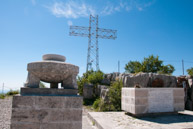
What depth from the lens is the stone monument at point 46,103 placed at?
2449mm

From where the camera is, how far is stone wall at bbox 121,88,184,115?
5500 millimetres

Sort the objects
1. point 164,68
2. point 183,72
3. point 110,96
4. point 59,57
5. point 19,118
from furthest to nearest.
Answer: point 164,68
point 183,72
point 110,96
point 59,57
point 19,118

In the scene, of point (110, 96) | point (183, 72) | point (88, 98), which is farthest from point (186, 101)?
point (183, 72)

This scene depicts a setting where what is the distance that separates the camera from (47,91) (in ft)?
8.79

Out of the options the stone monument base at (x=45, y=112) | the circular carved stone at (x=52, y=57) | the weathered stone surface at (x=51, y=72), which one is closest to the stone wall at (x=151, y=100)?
the weathered stone surface at (x=51, y=72)

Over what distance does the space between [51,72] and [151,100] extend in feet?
15.3

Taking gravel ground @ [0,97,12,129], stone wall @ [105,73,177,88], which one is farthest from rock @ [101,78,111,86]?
gravel ground @ [0,97,12,129]

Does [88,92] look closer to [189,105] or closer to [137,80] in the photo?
[137,80]

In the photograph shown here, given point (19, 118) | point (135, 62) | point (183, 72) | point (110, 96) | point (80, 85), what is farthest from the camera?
point (135, 62)

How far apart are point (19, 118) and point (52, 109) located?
59cm

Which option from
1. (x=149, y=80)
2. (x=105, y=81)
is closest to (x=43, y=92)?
(x=149, y=80)

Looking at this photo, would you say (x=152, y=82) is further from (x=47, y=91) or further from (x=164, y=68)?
(x=164, y=68)

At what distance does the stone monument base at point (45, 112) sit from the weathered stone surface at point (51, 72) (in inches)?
14.8

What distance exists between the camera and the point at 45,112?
2.49 metres
